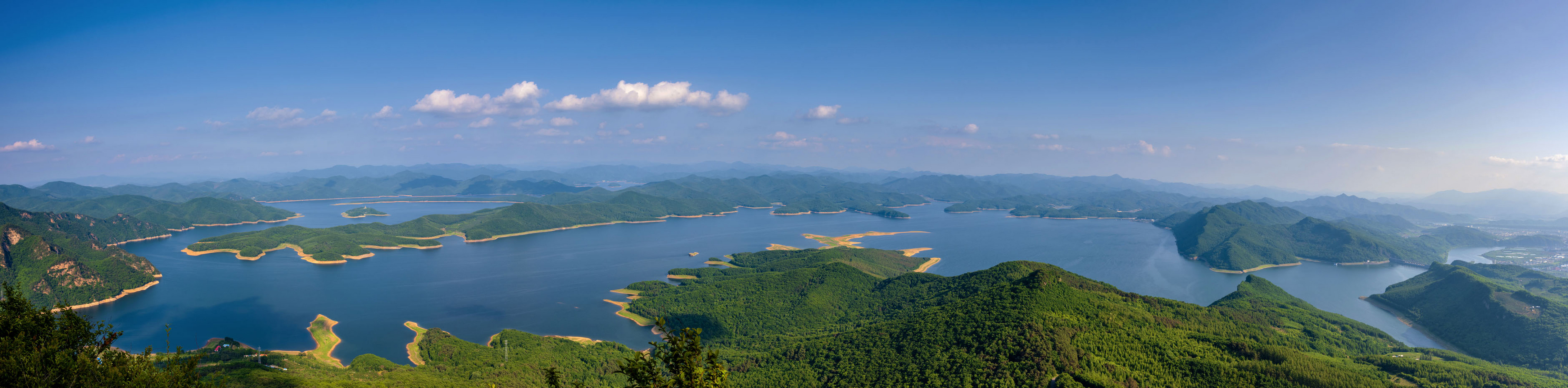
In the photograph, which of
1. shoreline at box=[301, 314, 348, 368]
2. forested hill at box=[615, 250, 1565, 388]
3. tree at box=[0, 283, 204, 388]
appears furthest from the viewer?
shoreline at box=[301, 314, 348, 368]

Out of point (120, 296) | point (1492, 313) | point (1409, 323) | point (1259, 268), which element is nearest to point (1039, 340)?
point (1492, 313)

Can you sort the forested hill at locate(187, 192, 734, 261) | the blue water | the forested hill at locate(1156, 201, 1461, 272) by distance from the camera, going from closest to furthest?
1. the blue water
2. the forested hill at locate(187, 192, 734, 261)
3. the forested hill at locate(1156, 201, 1461, 272)

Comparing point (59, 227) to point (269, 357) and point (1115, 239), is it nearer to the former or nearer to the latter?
point (269, 357)

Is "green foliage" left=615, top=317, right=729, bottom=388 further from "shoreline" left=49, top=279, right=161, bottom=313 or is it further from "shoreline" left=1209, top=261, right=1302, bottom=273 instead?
"shoreline" left=1209, top=261, right=1302, bottom=273

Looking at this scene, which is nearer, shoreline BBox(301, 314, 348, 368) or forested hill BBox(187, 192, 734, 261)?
shoreline BBox(301, 314, 348, 368)

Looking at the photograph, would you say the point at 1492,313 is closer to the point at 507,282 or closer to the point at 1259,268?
the point at 1259,268

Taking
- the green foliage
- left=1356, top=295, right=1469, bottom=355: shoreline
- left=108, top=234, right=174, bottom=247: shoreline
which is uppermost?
the green foliage

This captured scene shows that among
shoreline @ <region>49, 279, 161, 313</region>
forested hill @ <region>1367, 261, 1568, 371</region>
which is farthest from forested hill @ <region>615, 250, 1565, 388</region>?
shoreline @ <region>49, 279, 161, 313</region>
